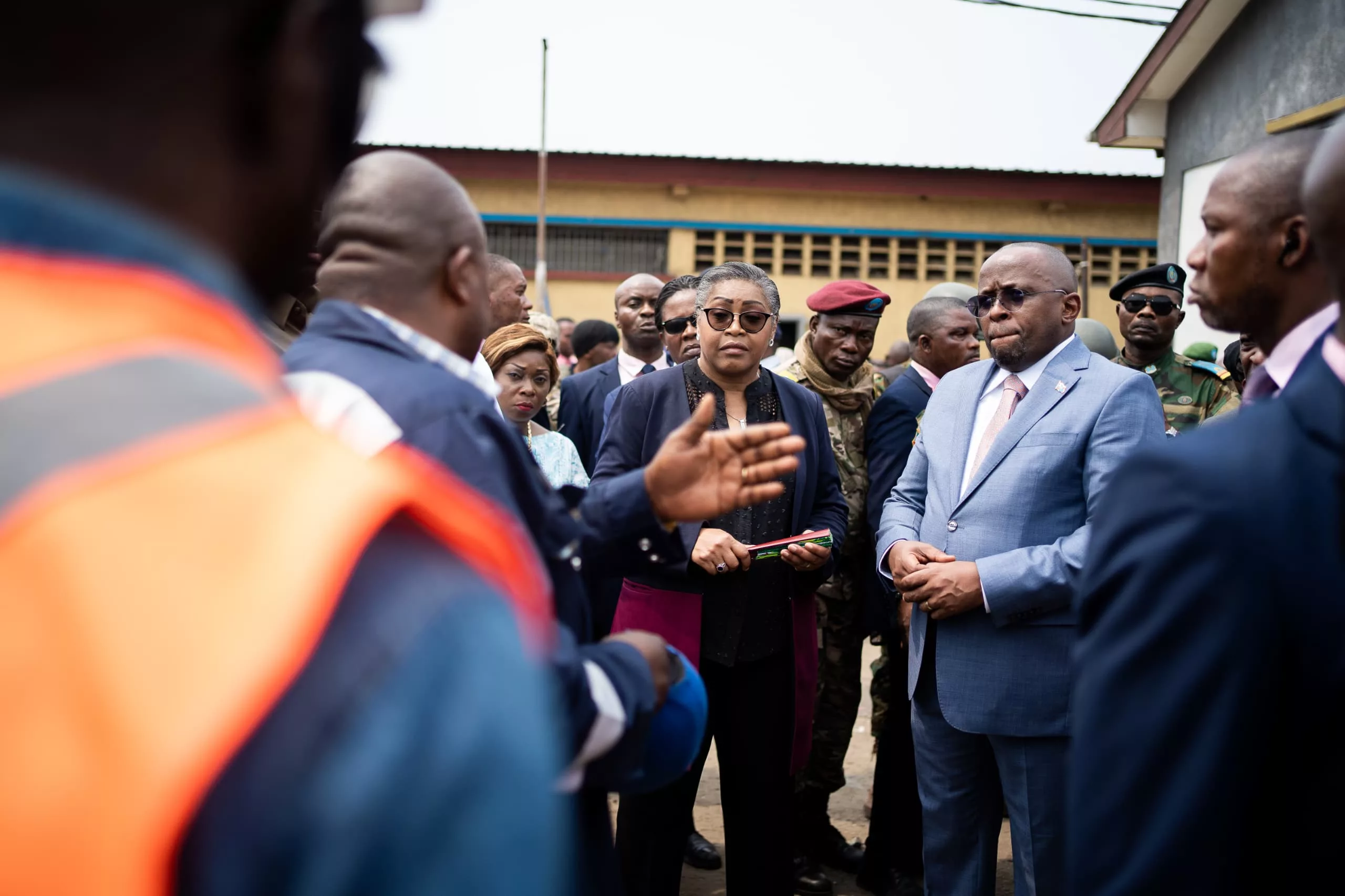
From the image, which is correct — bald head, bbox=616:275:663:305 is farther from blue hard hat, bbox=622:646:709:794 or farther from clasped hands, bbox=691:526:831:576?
blue hard hat, bbox=622:646:709:794

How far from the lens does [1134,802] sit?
4.54 feet

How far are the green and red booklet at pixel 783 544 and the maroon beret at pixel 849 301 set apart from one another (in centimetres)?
143

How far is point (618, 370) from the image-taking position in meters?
5.73

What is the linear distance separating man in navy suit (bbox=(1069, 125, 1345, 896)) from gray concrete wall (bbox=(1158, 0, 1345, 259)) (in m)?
9.83

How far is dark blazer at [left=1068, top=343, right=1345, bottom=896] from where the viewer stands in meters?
1.24

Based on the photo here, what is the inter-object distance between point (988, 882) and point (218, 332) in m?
3.36

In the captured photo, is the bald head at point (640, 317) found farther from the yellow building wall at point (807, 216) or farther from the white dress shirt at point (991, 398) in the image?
the yellow building wall at point (807, 216)

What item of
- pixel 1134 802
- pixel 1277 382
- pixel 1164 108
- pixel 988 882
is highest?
pixel 1164 108

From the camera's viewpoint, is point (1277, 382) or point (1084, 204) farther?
point (1084, 204)

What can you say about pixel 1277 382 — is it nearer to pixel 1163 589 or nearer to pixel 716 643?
pixel 1163 589

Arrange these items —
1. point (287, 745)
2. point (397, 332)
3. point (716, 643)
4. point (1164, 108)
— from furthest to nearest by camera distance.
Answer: point (1164, 108) → point (716, 643) → point (397, 332) → point (287, 745)

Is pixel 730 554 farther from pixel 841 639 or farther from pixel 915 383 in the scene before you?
pixel 915 383

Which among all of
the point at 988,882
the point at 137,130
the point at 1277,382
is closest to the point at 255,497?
the point at 137,130

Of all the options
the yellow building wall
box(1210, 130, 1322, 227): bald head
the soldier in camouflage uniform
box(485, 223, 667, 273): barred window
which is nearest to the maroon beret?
the soldier in camouflage uniform
